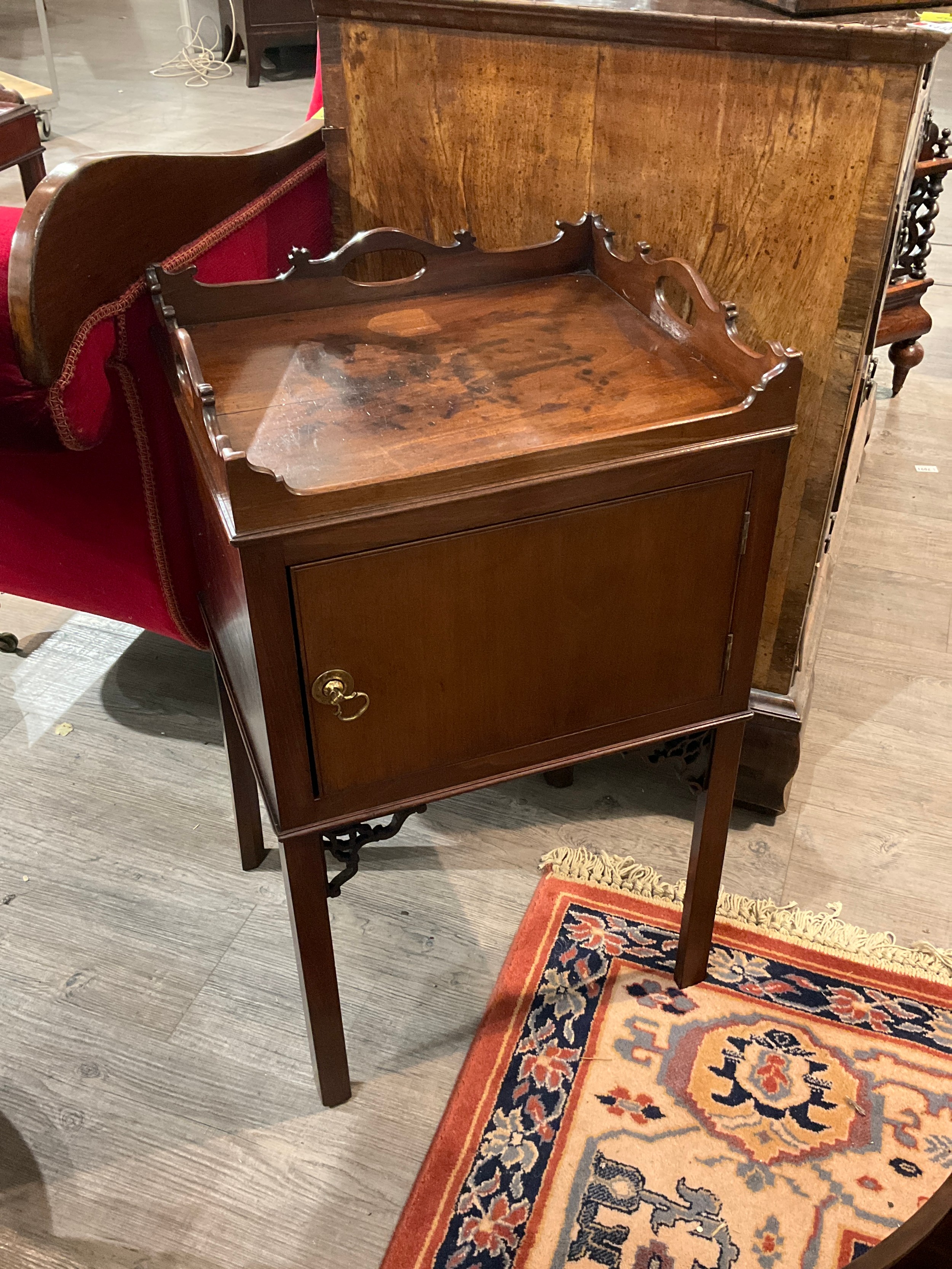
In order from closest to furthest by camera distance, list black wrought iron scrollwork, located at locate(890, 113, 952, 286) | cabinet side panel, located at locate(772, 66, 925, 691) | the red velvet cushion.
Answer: cabinet side panel, located at locate(772, 66, 925, 691) → the red velvet cushion → black wrought iron scrollwork, located at locate(890, 113, 952, 286)

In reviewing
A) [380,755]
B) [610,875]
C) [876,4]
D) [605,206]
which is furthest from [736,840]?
[876,4]

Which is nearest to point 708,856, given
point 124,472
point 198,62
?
point 124,472

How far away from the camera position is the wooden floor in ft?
3.66

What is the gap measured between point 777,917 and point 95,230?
1103mm

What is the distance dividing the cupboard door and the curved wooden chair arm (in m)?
0.42

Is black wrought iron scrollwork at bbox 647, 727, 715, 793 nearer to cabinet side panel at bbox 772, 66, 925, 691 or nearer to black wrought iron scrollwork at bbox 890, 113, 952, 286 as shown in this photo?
cabinet side panel at bbox 772, 66, 925, 691

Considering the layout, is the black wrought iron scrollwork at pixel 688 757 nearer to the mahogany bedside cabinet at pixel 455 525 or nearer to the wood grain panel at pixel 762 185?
the mahogany bedside cabinet at pixel 455 525

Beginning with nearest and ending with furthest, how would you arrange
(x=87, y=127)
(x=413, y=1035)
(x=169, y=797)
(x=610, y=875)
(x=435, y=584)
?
(x=435, y=584) → (x=413, y=1035) → (x=610, y=875) → (x=169, y=797) → (x=87, y=127)

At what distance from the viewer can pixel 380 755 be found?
3.14 feet

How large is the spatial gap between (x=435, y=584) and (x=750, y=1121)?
704 millimetres

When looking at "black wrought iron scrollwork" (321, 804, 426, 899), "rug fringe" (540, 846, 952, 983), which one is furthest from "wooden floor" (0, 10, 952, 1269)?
"black wrought iron scrollwork" (321, 804, 426, 899)

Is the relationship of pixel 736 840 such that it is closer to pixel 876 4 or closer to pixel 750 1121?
pixel 750 1121

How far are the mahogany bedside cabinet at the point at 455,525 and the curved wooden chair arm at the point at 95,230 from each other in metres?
0.06

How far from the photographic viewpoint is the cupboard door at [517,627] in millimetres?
878
